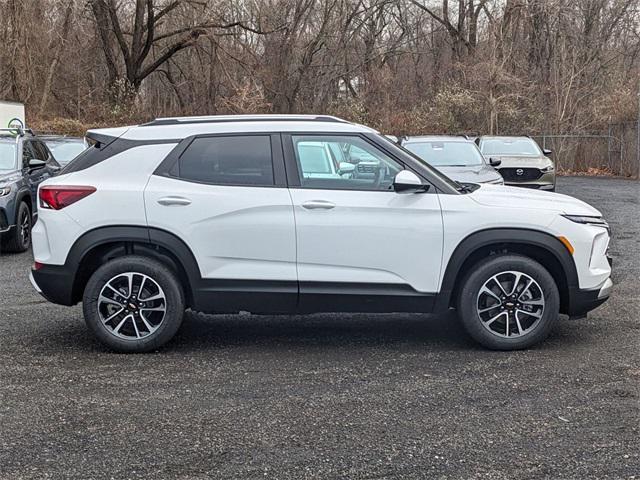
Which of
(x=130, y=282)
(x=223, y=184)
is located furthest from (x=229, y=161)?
(x=130, y=282)

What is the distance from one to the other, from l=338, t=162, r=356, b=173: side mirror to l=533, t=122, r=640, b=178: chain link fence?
21.5 metres

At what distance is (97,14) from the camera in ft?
99.0

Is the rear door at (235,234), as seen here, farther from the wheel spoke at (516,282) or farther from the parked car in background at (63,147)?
the parked car in background at (63,147)

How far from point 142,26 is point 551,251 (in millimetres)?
28523

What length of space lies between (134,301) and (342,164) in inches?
74.6

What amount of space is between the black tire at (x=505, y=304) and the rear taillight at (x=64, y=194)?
9.59ft

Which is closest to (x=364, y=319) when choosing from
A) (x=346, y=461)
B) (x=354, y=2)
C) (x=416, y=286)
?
(x=416, y=286)

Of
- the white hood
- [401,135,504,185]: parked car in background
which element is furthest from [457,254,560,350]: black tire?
[401,135,504,185]: parked car in background

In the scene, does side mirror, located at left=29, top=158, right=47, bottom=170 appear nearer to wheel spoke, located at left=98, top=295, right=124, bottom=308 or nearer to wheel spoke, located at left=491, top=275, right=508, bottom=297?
→ wheel spoke, located at left=98, top=295, right=124, bottom=308

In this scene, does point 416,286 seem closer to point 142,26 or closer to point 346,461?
point 346,461

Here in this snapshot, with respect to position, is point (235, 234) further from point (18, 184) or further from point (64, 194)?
point (18, 184)

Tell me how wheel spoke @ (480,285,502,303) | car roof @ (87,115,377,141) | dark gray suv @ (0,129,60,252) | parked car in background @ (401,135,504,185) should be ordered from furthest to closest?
parked car in background @ (401,135,504,185) < dark gray suv @ (0,129,60,252) < car roof @ (87,115,377,141) < wheel spoke @ (480,285,502,303)

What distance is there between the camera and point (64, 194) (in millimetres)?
5547

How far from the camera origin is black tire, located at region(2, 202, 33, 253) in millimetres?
10445
